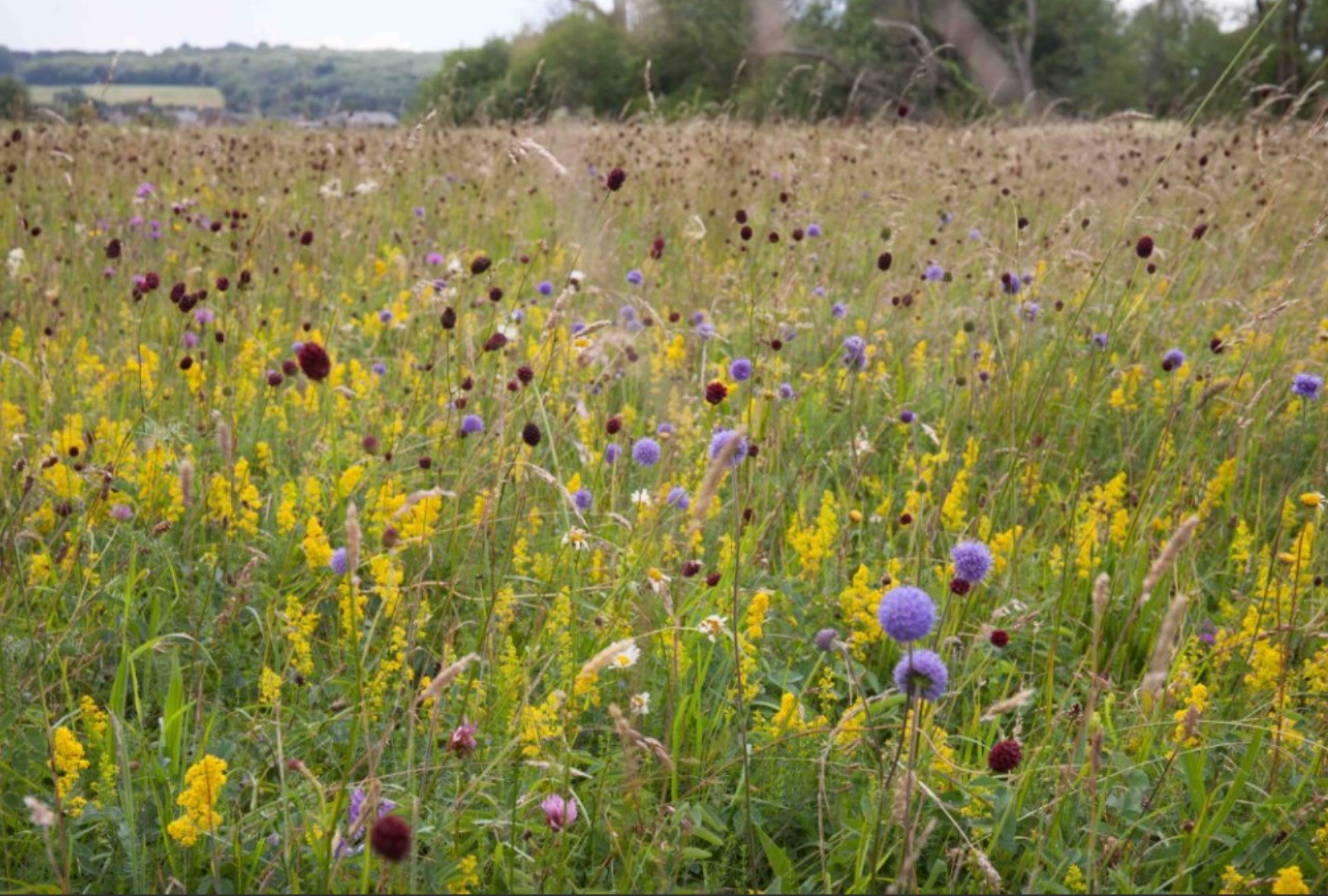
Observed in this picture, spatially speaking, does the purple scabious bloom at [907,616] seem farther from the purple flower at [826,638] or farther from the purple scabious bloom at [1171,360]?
the purple scabious bloom at [1171,360]

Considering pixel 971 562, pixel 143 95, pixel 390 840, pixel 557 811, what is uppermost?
pixel 143 95

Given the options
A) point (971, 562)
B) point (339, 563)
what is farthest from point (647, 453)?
point (971, 562)

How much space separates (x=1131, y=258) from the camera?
5.02m

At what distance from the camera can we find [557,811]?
4.43 feet

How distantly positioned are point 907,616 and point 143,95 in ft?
29.7

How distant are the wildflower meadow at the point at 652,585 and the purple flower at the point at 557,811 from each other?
1.1 inches

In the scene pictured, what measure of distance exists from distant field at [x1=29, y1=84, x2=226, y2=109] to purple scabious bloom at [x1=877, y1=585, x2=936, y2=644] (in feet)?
11.6

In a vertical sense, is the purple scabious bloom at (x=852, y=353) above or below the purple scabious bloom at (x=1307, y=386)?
below

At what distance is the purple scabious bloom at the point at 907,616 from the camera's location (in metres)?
1.15

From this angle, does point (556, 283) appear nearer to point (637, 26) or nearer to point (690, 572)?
point (690, 572)

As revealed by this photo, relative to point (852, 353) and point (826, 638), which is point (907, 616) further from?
point (852, 353)

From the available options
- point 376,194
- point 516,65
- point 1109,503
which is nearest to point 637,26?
point 516,65

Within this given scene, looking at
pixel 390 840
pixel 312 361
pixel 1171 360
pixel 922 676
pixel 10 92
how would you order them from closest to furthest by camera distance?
1. pixel 390 840
2. pixel 922 676
3. pixel 312 361
4. pixel 1171 360
5. pixel 10 92

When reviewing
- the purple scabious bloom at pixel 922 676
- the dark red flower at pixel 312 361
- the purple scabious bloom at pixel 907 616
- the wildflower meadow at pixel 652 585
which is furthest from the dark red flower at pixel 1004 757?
the dark red flower at pixel 312 361
